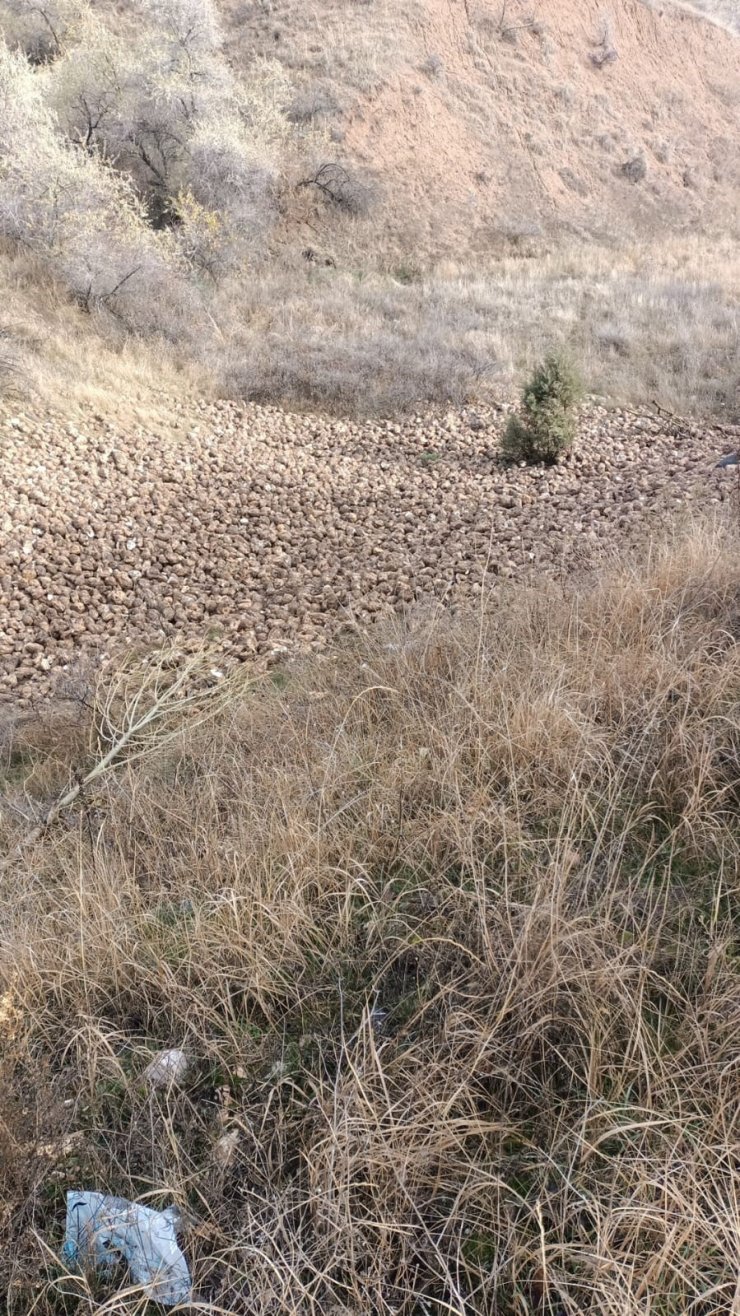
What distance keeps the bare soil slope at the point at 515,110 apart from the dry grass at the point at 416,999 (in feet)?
56.7

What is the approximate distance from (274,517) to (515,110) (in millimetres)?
21813

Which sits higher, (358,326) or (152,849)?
(358,326)

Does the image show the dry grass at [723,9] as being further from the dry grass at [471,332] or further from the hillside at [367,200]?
the dry grass at [471,332]

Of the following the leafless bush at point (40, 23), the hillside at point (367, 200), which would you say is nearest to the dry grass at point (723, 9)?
the hillside at point (367, 200)

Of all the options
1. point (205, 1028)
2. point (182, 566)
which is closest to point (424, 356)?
point (182, 566)

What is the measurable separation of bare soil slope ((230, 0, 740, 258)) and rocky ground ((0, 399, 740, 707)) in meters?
11.1

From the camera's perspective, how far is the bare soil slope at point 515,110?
19.1 metres

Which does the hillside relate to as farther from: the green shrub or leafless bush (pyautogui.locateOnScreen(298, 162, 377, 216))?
the green shrub

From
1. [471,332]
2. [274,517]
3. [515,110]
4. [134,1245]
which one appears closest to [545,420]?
[274,517]

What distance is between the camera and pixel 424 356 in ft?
35.1

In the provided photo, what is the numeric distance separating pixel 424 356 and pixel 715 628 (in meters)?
8.53

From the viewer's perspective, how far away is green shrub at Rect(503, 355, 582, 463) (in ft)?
25.9

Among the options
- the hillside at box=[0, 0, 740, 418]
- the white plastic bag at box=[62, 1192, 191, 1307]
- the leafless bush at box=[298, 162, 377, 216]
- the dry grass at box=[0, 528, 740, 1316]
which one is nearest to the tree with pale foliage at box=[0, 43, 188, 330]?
the hillside at box=[0, 0, 740, 418]

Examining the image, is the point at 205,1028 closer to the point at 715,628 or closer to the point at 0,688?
the point at 715,628
